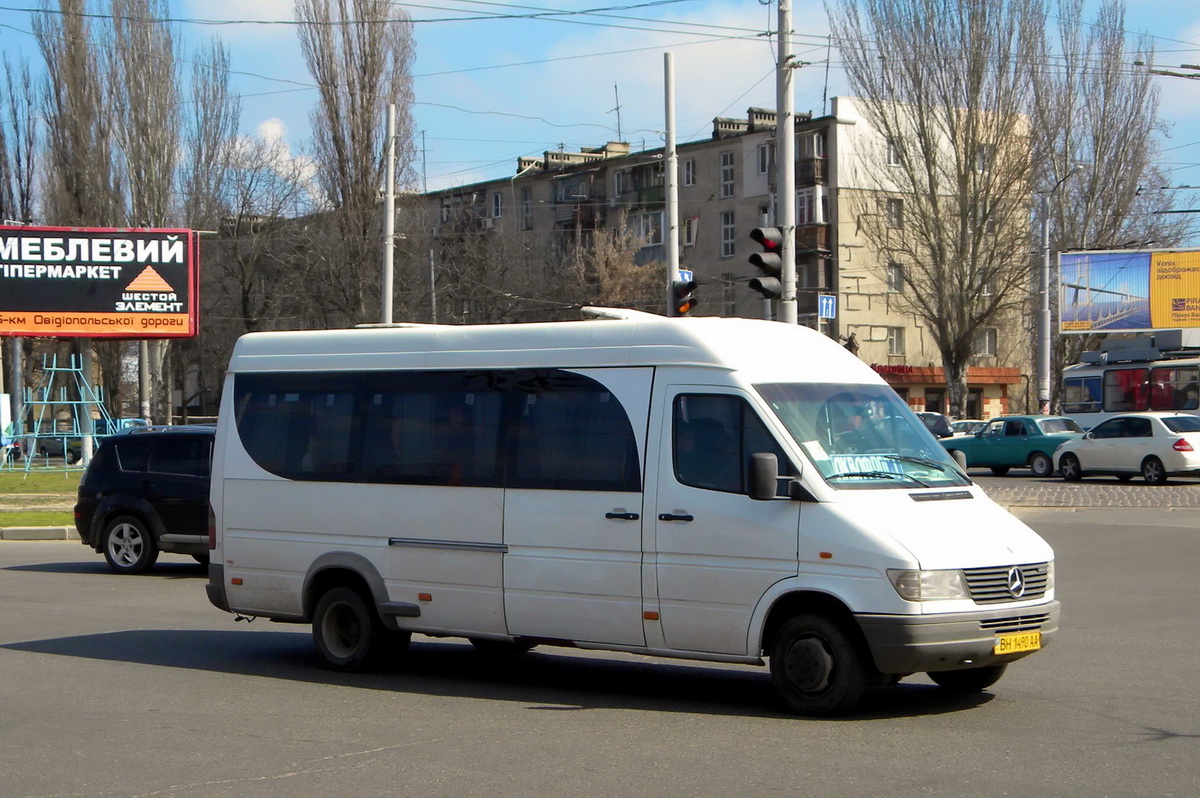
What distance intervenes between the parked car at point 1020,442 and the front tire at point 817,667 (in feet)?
91.9

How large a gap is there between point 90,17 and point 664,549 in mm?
46724

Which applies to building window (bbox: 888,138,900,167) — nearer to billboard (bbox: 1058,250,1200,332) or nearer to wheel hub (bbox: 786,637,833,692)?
billboard (bbox: 1058,250,1200,332)

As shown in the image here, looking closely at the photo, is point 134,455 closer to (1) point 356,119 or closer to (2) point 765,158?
(1) point 356,119

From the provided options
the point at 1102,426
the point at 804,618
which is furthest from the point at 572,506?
the point at 1102,426

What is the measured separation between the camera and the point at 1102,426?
31.5 metres

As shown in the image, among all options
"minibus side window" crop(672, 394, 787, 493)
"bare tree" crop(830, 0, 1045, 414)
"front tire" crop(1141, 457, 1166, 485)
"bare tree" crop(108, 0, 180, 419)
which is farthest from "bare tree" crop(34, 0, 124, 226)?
"minibus side window" crop(672, 394, 787, 493)

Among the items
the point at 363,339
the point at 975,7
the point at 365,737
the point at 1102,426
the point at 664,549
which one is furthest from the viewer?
the point at 975,7

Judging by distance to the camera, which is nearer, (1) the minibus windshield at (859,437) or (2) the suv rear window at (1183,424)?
(1) the minibus windshield at (859,437)

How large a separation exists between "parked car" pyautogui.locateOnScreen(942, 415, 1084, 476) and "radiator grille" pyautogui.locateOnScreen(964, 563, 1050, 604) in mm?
27660

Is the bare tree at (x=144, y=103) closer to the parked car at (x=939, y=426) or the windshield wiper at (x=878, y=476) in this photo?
the parked car at (x=939, y=426)

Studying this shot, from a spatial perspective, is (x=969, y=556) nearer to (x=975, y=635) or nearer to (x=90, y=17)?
(x=975, y=635)

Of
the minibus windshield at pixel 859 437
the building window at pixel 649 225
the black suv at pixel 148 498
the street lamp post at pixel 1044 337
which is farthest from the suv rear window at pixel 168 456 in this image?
the building window at pixel 649 225

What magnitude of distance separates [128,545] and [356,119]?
27.0 meters

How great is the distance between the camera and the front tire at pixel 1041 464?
35.0 metres
